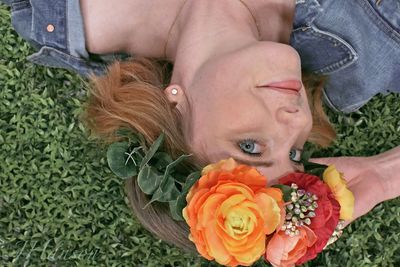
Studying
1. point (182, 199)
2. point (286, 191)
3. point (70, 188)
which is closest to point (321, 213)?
point (286, 191)

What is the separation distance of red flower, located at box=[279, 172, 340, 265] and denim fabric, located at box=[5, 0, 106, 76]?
0.75 meters

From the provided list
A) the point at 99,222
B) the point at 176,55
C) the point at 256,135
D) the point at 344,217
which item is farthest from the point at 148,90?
the point at 99,222

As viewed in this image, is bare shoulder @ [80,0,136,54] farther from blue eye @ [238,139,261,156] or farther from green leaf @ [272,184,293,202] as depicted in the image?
green leaf @ [272,184,293,202]

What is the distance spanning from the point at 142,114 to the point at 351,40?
62 cm

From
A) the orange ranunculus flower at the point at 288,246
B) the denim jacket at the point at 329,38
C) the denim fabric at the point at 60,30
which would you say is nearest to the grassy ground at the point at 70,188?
the denim jacket at the point at 329,38

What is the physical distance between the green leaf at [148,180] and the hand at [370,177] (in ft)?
2.30

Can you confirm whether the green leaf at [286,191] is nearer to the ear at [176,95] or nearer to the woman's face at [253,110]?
the woman's face at [253,110]

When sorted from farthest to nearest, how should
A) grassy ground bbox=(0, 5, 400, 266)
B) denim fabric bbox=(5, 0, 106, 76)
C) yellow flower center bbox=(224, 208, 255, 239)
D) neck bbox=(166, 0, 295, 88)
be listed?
grassy ground bbox=(0, 5, 400, 266), denim fabric bbox=(5, 0, 106, 76), neck bbox=(166, 0, 295, 88), yellow flower center bbox=(224, 208, 255, 239)

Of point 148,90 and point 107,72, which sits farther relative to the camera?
point 107,72

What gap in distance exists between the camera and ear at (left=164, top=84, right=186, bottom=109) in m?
1.41

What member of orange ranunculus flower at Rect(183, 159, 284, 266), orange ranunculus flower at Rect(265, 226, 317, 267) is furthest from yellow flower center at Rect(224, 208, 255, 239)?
orange ranunculus flower at Rect(265, 226, 317, 267)

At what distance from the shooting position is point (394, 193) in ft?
6.03

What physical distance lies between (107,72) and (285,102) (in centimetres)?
56

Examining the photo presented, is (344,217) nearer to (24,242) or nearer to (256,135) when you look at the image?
(256,135)
